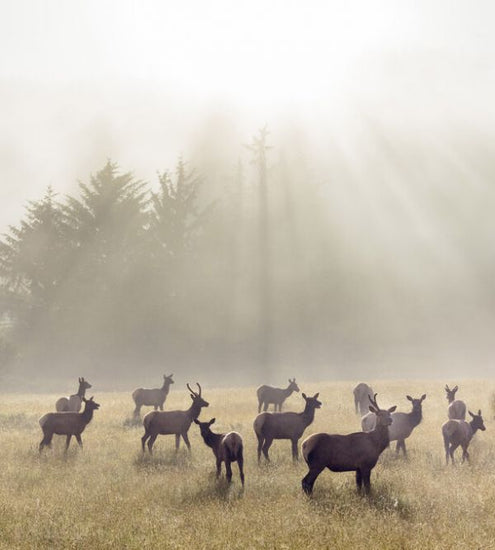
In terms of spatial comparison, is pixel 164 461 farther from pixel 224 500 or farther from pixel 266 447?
pixel 224 500

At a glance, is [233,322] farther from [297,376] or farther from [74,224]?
[74,224]

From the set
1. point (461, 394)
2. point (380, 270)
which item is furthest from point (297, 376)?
point (380, 270)

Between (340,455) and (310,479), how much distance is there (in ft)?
2.64

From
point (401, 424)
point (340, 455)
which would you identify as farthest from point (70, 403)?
point (340, 455)

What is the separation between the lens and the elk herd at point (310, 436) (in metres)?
12.2

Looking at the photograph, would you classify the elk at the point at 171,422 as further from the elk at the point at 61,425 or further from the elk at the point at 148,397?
the elk at the point at 148,397

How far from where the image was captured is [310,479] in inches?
479

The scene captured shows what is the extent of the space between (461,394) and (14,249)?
38414mm

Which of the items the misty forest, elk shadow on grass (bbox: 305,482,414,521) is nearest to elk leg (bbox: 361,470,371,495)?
elk shadow on grass (bbox: 305,482,414,521)

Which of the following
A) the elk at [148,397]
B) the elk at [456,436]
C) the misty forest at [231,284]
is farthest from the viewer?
the misty forest at [231,284]

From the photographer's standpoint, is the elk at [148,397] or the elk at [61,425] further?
the elk at [148,397]

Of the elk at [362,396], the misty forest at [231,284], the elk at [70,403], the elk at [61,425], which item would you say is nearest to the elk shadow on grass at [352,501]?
the elk at [61,425]

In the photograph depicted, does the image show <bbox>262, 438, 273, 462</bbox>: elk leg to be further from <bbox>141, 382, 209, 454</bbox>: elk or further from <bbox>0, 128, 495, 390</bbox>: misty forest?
<bbox>0, 128, 495, 390</bbox>: misty forest

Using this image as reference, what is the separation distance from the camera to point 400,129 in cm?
10725
